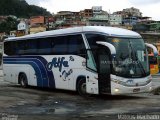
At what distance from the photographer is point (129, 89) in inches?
650

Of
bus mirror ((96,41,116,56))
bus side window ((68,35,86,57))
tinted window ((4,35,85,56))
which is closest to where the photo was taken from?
bus mirror ((96,41,116,56))

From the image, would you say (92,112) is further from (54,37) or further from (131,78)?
(54,37)

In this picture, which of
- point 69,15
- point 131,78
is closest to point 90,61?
point 131,78

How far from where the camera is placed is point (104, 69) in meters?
16.7

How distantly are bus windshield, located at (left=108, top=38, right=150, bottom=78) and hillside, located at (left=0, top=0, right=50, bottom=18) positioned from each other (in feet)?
444

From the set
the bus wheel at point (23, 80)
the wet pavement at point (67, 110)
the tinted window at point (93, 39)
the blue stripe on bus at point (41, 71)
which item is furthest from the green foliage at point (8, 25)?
the wet pavement at point (67, 110)

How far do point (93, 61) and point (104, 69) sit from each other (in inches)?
28.3

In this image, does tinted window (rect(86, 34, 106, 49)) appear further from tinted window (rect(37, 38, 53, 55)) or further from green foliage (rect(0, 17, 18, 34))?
green foliage (rect(0, 17, 18, 34))

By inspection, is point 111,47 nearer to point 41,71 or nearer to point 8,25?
point 41,71

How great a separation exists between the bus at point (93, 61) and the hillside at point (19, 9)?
431 ft

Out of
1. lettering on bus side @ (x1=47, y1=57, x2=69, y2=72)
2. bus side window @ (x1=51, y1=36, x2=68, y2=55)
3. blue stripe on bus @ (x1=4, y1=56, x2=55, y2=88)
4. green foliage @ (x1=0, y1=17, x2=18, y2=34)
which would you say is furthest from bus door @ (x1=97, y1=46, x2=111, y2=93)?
green foliage @ (x1=0, y1=17, x2=18, y2=34)

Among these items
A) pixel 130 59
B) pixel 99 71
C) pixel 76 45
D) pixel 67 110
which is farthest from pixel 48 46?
pixel 67 110

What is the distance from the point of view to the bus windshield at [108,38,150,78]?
1648cm

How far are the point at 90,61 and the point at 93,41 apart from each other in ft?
2.69
